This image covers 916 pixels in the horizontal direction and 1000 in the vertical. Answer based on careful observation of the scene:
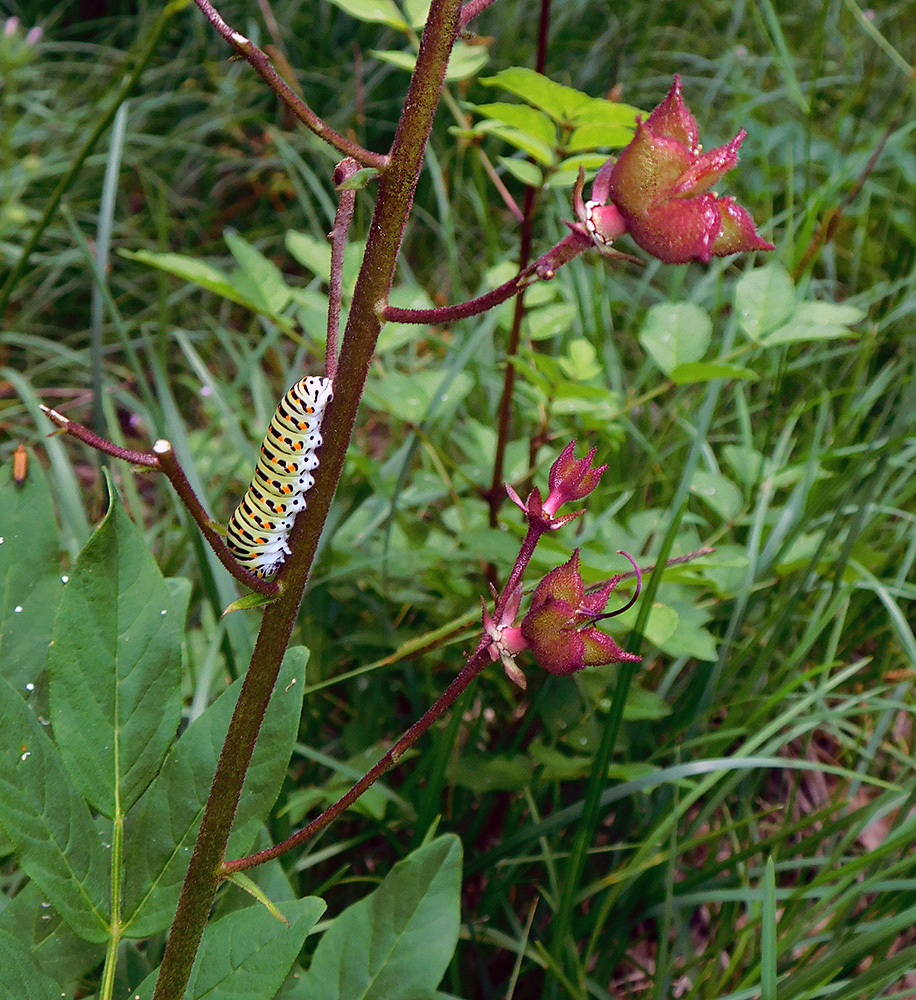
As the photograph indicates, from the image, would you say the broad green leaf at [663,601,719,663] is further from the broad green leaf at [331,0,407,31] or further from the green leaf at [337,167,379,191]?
the broad green leaf at [331,0,407,31]

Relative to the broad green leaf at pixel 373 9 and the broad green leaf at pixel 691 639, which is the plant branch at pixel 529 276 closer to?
the broad green leaf at pixel 691 639

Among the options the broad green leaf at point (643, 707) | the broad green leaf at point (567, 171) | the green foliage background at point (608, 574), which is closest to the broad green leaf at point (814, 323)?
the green foliage background at point (608, 574)

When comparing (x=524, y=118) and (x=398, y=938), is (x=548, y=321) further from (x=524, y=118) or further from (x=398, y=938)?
(x=398, y=938)

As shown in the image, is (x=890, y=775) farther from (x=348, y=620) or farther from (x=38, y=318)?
(x=38, y=318)

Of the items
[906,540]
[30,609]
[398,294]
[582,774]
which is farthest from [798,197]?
[30,609]

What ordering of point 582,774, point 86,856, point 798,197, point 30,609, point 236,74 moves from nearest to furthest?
1. point 86,856
2. point 30,609
3. point 582,774
4. point 798,197
5. point 236,74

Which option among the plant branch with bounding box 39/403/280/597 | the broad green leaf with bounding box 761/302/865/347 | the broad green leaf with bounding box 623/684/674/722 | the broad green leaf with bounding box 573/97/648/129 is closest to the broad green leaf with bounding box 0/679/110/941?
the plant branch with bounding box 39/403/280/597
